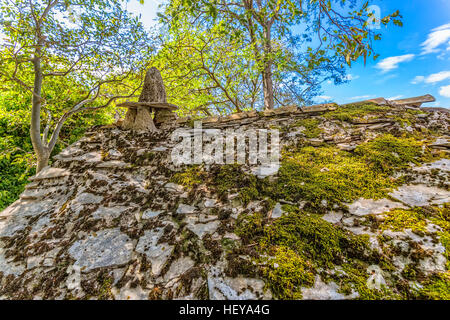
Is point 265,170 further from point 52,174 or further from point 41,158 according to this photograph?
point 41,158

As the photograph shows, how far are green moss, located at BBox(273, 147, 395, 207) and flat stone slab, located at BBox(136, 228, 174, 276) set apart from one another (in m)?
1.17

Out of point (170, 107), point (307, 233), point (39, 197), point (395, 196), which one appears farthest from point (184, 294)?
point (170, 107)

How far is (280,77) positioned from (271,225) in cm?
846

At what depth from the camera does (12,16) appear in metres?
5.08

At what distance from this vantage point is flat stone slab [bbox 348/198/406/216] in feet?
4.81

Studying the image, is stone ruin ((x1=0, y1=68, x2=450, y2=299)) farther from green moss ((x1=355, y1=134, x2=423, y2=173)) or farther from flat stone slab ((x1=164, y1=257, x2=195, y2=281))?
green moss ((x1=355, y1=134, x2=423, y2=173))

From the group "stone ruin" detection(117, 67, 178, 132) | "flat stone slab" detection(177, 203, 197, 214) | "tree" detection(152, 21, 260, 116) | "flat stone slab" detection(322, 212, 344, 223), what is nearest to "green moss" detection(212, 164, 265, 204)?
"flat stone slab" detection(177, 203, 197, 214)

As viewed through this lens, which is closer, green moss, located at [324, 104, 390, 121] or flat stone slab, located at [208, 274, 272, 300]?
flat stone slab, located at [208, 274, 272, 300]

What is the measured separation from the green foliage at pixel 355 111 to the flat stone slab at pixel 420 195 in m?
1.32

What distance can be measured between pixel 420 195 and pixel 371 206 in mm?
431

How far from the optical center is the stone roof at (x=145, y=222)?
128 cm

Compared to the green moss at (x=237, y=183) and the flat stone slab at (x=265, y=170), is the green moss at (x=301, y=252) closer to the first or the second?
the green moss at (x=237, y=183)

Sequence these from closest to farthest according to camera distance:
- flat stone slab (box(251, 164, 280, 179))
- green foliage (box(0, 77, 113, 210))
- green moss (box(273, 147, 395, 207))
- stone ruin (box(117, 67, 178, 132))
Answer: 1. green moss (box(273, 147, 395, 207))
2. flat stone slab (box(251, 164, 280, 179))
3. stone ruin (box(117, 67, 178, 132))
4. green foliage (box(0, 77, 113, 210))

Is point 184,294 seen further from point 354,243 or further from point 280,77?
point 280,77
